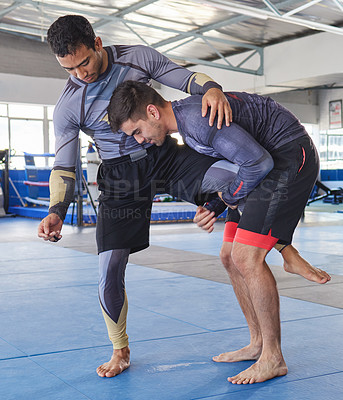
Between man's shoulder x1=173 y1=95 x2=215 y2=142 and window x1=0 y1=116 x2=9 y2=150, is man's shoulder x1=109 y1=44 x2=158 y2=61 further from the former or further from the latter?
window x1=0 y1=116 x2=9 y2=150

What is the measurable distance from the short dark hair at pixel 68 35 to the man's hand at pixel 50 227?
0.75 meters

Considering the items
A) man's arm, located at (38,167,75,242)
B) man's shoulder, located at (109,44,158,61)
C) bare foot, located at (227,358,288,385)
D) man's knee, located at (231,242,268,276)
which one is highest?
man's shoulder, located at (109,44,158,61)

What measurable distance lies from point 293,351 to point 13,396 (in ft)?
4.57

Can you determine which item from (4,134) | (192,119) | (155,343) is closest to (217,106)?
(192,119)

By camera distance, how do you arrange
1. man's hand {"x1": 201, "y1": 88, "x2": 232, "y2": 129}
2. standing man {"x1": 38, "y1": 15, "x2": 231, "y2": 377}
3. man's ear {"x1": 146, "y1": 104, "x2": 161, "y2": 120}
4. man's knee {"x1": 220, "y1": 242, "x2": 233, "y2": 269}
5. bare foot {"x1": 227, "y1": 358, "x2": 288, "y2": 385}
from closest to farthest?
man's hand {"x1": 201, "y1": 88, "x2": 232, "y2": 129} → man's ear {"x1": 146, "y1": 104, "x2": 161, "y2": 120} → bare foot {"x1": 227, "y1": 358, "x2": 288, "y2": 385} → standing man {"x1": 38, "y1": 15, "x2": 231, "y2": 377} → man's knee {"x1": 220, "y1": 242, "x2": 233, "y2": 269}

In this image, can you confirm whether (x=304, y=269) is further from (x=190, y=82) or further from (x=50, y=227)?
(x=50, y=227)

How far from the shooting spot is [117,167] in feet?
8.43

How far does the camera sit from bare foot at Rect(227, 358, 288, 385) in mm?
2271

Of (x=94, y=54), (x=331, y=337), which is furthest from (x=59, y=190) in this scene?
(x=331, y=337)

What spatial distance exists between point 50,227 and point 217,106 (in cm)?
96

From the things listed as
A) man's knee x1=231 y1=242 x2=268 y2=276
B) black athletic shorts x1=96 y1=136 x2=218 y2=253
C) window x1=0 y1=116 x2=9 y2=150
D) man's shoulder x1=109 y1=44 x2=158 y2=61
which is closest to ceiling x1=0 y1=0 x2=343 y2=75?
window x1=0 y1=116 x2=9 y2=150

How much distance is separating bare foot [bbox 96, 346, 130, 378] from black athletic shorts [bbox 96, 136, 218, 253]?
504 mm

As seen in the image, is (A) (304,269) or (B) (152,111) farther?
(A) (304,269)

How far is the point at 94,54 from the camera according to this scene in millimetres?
2359
